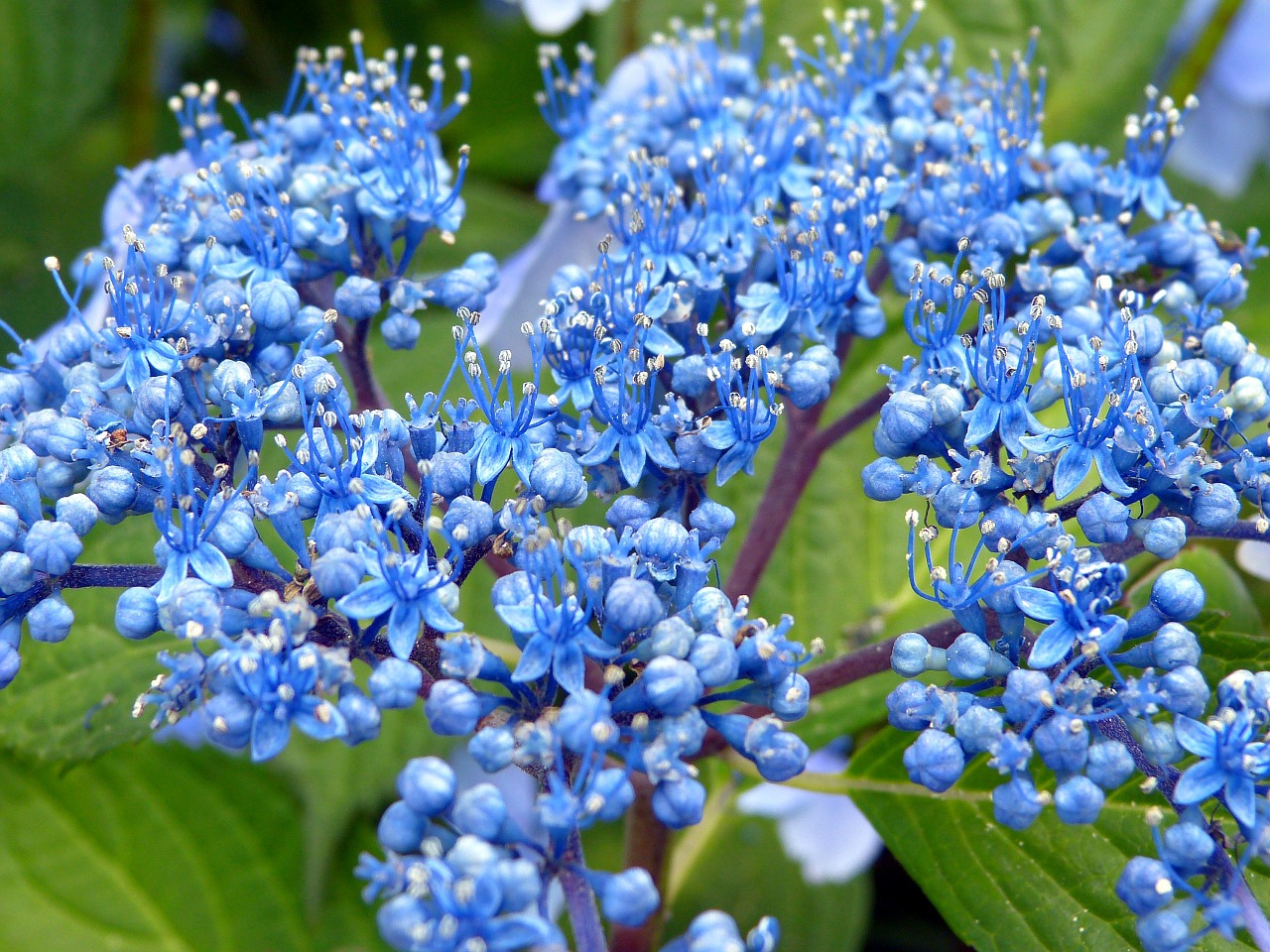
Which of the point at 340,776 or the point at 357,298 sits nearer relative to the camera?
the point at 357,298

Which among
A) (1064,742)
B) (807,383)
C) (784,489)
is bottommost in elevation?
(784,489)

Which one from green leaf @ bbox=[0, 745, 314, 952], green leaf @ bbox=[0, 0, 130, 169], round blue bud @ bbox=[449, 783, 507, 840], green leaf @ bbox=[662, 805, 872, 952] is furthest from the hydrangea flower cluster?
green leaf @ bbox=[0, 0, 130, 169]

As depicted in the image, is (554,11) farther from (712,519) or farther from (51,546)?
(51,546)

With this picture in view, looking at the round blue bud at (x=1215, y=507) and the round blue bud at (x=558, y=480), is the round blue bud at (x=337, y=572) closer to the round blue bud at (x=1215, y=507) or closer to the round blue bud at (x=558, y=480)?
the round blue bud at (x=558, y=480)

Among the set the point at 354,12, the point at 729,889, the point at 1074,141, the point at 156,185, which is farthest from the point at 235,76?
the point at 729,889

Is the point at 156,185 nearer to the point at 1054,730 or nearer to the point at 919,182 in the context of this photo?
the point at 919,182

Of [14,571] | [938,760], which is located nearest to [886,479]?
[938,760]
